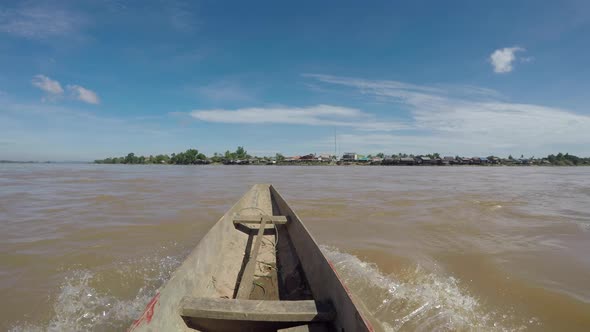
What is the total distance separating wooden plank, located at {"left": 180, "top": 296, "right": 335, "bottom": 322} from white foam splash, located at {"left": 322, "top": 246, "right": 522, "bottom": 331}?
3.89ft

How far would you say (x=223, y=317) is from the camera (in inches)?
99.0

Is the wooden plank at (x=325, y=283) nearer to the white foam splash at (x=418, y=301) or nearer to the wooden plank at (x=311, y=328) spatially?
the wooden plank at (x=311, y=328)

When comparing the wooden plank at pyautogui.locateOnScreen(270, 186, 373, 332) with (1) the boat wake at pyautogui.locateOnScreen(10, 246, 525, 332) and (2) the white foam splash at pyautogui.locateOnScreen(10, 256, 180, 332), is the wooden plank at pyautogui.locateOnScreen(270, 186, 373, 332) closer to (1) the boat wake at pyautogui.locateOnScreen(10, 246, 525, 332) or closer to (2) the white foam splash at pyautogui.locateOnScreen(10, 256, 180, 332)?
(1) the boat wake at pyautogui.locateOnScreen(10, 246, 525, 332)

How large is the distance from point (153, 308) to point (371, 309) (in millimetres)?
2698

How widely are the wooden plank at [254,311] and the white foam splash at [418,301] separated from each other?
119 cm

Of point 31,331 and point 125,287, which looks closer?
point 31,331

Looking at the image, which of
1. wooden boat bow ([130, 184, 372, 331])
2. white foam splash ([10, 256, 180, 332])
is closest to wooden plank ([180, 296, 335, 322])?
wooden boat bow ([130, 184, 372, 331])

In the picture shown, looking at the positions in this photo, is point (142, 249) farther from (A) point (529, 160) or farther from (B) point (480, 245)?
(A) point (529, 160)

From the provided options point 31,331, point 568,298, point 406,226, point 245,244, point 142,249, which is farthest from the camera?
point 406,226

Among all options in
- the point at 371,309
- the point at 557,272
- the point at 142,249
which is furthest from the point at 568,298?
the point at 142,249

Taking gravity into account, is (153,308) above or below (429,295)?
above

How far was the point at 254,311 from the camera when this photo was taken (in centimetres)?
251

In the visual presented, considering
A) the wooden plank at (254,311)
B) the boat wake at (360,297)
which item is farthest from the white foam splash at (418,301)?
the wooden plank at (254,311)

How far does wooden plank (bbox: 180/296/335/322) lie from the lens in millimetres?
2492
